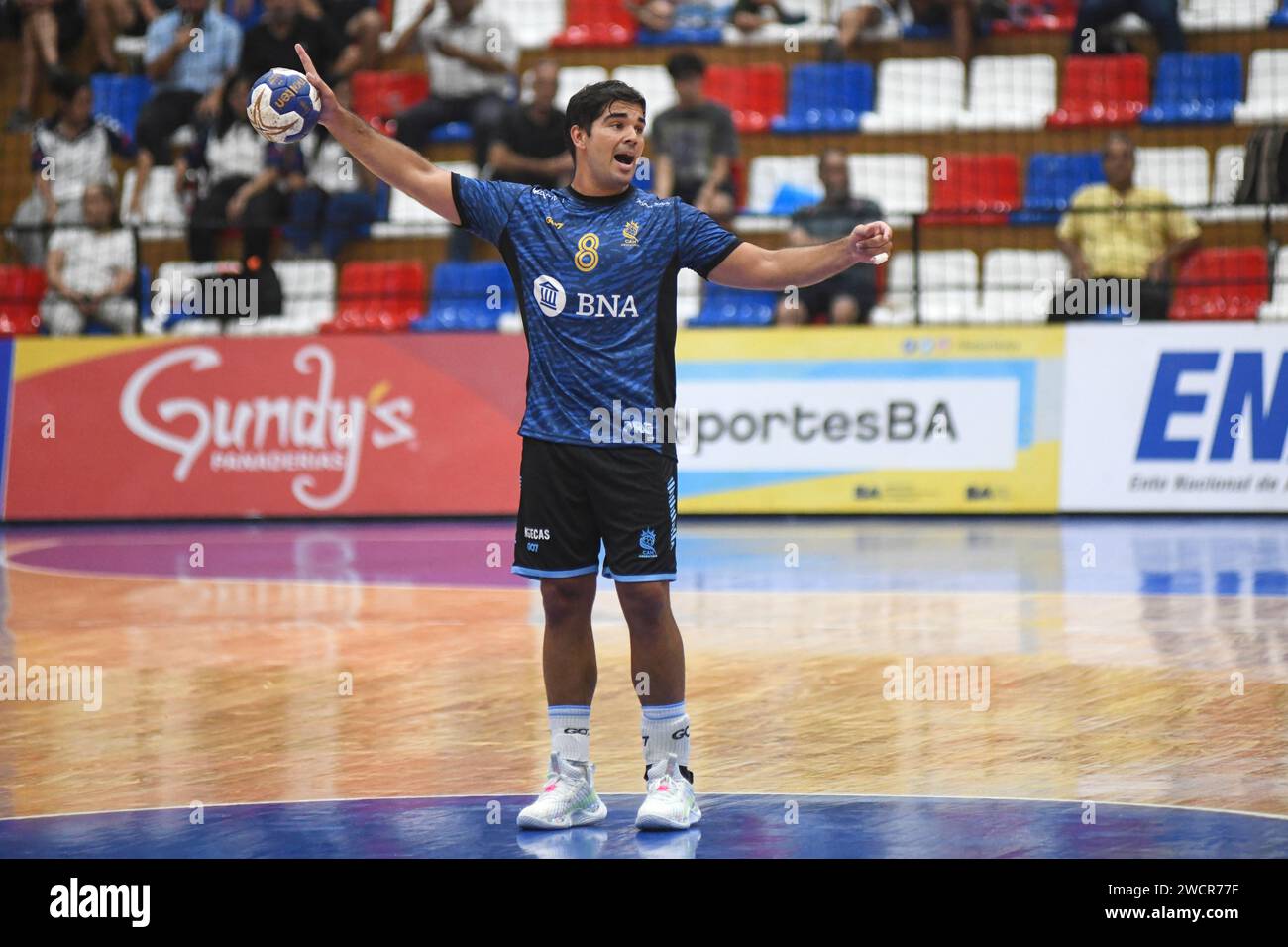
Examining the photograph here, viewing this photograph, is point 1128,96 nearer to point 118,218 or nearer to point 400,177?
point 118,218

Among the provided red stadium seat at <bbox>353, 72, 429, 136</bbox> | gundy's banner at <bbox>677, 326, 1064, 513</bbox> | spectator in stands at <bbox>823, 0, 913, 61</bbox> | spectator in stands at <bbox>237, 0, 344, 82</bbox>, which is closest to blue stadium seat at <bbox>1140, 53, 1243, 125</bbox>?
spectator in stands at <bbox>823, 0, 913, 61</bbox>

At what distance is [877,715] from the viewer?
24.1ft

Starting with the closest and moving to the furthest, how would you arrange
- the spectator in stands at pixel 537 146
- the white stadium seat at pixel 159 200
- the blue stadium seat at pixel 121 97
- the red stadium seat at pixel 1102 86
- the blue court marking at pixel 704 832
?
the blue court marking at pixel 704 832, the spectator in stands at pixel 537 146, the red stadium seat at pixel 1102 86, the white stadium seat at pixel 159 200, the blue stadium seat at pixel 121 97

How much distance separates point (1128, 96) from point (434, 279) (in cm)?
705

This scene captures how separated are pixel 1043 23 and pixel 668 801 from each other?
1424 cm

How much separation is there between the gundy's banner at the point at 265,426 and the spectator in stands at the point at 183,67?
331 centimetres

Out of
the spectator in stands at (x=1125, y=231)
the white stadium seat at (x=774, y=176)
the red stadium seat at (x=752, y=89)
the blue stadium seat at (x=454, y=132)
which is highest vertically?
the red stadium seat at (x=752, y=89)

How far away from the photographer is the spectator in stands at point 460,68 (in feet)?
57.4

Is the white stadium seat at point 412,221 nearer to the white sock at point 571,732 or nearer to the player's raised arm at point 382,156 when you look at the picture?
the player's raised arm at point 382,156

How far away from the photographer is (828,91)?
17859 mm

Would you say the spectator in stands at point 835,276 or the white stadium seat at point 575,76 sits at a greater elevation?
the white stadium seat at point 575,76

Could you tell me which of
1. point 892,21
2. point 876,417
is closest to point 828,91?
point 892,21

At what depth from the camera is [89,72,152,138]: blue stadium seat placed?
19109 mm

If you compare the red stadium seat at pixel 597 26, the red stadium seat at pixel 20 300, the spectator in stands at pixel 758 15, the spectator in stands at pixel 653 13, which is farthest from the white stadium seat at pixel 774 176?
the red stadium seat at pixel 20 300
